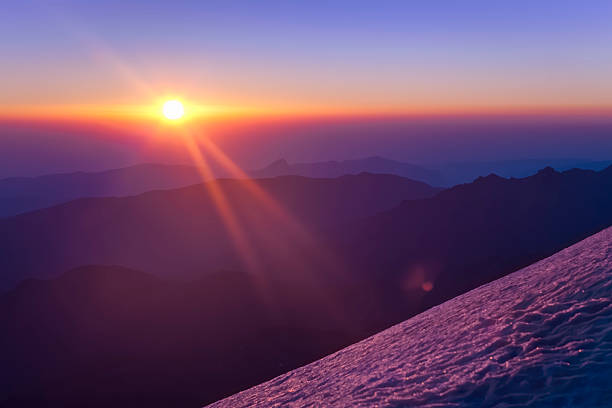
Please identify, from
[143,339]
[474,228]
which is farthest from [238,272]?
[474,228]

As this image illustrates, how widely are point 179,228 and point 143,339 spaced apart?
80.0m

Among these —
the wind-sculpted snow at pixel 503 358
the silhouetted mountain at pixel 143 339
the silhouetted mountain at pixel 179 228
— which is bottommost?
the wind-sculpted snow at pixel 503 358

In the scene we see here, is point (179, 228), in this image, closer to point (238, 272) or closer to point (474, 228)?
point (238, 272)

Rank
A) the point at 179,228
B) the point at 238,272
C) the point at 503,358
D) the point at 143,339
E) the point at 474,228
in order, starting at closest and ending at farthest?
the point at 503,358 → the point at 143,339 → the point at 238,272 → the point at 474,228 → the point at 179,228

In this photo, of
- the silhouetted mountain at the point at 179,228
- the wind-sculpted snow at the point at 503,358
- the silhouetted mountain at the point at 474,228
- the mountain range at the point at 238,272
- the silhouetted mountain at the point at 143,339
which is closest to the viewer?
the wind-sculpted snow at the point at 503,358

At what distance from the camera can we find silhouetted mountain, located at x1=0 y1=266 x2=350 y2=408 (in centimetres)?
3247

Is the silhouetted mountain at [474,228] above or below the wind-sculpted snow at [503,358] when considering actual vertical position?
above

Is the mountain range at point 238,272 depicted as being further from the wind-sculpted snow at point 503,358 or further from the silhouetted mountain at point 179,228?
the wind-sculpted snow at point 503,358

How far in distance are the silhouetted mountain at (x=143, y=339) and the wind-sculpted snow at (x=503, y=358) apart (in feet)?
83.4

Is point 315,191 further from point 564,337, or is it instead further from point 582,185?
point 564,337

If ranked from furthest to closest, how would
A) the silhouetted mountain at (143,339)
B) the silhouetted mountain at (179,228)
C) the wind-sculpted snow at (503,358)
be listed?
1. the silhouetted mountain at (179,228)
2. the silhouetted mountain at (143,339)
3. the wind-sculpted snow at (503,358)

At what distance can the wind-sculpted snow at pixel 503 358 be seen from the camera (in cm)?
544

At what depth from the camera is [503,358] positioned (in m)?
6.36

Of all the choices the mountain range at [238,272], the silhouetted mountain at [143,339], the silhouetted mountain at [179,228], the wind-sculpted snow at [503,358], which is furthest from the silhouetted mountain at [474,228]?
the wind-sculpted snow at [503,358]
